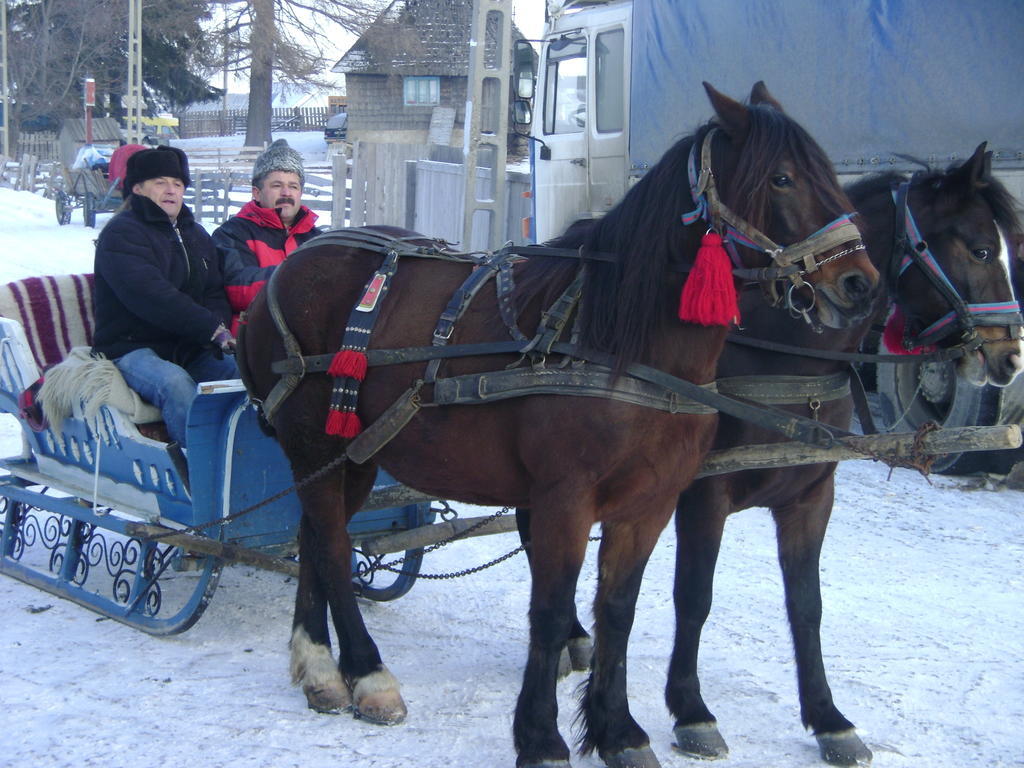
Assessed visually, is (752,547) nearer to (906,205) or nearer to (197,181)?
(906,205)

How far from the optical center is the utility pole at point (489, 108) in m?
10.0

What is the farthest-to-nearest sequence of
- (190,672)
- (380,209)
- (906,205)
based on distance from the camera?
(380,209) → (190,672) → (906,205)

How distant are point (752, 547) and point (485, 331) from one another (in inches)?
114

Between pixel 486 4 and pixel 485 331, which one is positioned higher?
pixel 486 4

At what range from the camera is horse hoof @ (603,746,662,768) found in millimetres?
3398

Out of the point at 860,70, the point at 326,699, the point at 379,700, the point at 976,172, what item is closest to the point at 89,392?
the point at 326,699

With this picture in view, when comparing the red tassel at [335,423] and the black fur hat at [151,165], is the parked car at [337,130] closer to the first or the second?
the black fur hat at [151,165]

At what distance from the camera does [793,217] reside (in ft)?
9.59

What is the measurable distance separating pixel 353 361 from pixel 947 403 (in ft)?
14.0

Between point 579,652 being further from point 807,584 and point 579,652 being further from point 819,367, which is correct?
point 819,367

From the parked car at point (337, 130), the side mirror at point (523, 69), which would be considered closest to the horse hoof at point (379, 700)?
the side mirror at point (523, 69)

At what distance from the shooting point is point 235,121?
171ft

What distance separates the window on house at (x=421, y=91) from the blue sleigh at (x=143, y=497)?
124 feet

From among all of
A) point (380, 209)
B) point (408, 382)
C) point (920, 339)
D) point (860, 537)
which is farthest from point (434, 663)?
point (380, 209)
